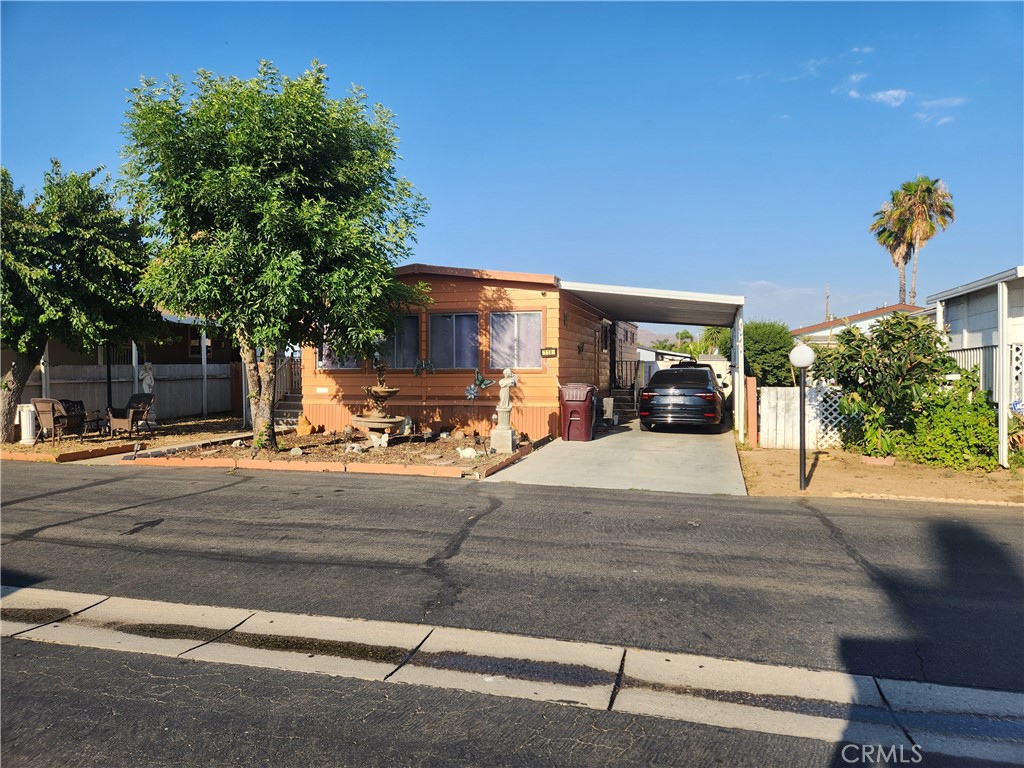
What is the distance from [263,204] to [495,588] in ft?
24.7

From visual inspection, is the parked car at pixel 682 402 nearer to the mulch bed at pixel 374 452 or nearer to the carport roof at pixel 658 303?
the carport roof at pixel 658 303

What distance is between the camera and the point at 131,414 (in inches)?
560

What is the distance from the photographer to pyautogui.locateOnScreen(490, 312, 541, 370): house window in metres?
14.5

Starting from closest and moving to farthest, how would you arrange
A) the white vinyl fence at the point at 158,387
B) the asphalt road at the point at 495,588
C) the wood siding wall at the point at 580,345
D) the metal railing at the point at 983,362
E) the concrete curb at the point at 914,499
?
the asphalt road at the point at 495,588
the concrete curb at the point at 914,499
the metal railing at the point at 983,362
the wood siding wall at the point at 580,345
the white vinyl fence at the point at 158,387

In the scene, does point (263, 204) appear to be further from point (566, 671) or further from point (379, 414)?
point (566, 671)

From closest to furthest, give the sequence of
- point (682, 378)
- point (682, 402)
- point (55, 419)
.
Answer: point (55, 419) < point (682, 402) < point (682, 378)

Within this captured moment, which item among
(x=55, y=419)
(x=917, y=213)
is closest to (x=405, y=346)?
(x=55, y=419)

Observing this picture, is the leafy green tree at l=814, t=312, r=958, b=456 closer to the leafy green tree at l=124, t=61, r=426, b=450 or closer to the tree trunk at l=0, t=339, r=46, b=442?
the leafy green tree at l=124, t=61, r=426, b=450

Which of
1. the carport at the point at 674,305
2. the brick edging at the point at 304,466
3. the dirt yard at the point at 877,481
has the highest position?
the carport at the point at 674,305

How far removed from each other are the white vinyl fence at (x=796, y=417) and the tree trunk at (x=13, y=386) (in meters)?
14.7

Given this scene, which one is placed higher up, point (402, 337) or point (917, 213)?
point (917, 213)

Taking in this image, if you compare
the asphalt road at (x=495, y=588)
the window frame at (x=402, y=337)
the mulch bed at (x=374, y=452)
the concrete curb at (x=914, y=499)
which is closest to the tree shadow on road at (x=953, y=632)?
the asphalt road at (x=495, y=588)

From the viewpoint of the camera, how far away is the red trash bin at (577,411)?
1399cm

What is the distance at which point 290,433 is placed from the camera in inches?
610
